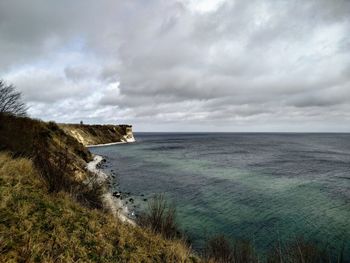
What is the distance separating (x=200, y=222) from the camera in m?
21.7

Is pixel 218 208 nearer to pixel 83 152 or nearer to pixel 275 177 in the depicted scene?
pixel 275 177

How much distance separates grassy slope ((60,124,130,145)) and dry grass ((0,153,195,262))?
99.2 m

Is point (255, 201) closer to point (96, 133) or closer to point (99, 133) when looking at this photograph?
point (96, 133)

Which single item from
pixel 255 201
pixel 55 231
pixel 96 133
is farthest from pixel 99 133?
pixel 55 231

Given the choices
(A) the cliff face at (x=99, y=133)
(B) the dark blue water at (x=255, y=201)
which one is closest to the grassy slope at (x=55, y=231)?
(B) the dark blue water at (x=255, y=201)

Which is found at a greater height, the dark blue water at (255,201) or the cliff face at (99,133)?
the cliff face at (99,133)

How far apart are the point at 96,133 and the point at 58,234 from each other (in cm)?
12484

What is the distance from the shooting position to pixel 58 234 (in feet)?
28.6

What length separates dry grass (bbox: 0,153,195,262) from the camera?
24.4 feet

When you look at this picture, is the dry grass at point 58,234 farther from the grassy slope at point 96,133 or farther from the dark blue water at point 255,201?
the grassy slope at point 96,133

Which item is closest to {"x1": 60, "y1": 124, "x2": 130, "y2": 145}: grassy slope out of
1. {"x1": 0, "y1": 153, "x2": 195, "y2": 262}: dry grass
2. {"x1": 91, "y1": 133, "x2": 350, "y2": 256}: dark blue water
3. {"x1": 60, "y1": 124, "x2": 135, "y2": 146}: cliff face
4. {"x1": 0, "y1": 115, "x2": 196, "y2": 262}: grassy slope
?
{"x1": 60, "y1": 124, "x2": 135, "y2": 146}: cliff face

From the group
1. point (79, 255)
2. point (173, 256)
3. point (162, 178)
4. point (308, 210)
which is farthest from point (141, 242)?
point (162, 178)

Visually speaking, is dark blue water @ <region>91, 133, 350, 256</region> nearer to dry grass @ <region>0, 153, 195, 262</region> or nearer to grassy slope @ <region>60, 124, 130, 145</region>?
dry grass @ <region>0, 153, 195, 262</region>

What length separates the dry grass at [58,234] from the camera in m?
7.44
